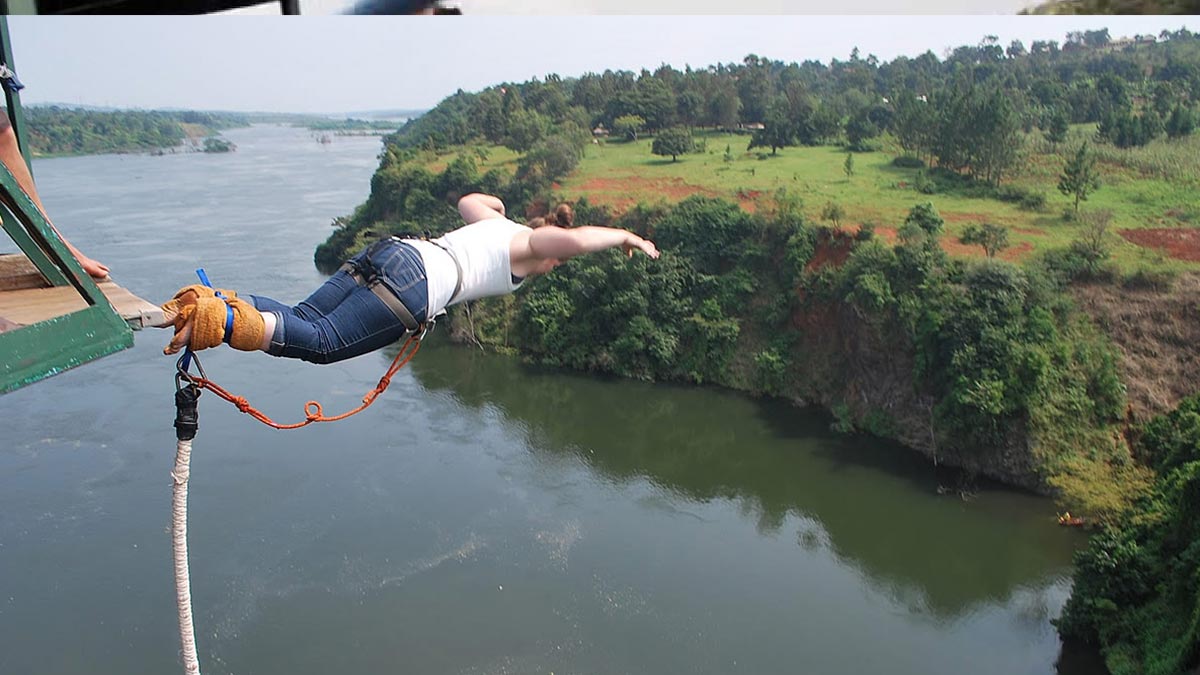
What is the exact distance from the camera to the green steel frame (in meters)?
1.48

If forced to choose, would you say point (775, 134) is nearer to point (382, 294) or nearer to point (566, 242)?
point (566, 242)

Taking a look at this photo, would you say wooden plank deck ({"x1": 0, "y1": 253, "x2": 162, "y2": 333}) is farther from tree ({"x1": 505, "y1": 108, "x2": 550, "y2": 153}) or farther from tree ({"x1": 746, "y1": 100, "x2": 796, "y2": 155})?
tree ({"x1": 505, "y1": 108, "x2": 550, "y2": 153})

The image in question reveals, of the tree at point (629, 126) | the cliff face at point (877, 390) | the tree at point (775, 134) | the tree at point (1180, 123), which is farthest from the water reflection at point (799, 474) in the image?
the tree at point (629, 126)

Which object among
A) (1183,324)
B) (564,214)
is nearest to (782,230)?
(1183,324)

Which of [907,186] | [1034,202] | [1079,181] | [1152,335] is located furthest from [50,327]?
[907,186]

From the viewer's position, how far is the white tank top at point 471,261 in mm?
2037

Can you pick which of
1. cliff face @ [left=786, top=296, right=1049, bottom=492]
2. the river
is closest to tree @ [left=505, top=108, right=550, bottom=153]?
the river

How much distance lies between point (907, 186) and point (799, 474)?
7092 mm

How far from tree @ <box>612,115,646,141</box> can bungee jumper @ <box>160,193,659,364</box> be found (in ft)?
71.1

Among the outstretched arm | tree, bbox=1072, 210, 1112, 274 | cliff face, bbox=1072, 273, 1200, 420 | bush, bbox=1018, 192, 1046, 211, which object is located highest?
the outstretched arm

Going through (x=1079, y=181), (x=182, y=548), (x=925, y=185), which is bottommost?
(x=925, y=185)

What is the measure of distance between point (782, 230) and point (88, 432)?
959 centimetres

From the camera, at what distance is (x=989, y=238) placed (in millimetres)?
12352

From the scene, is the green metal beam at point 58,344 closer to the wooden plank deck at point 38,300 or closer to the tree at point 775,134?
the wooden plank deck at point 38,300
